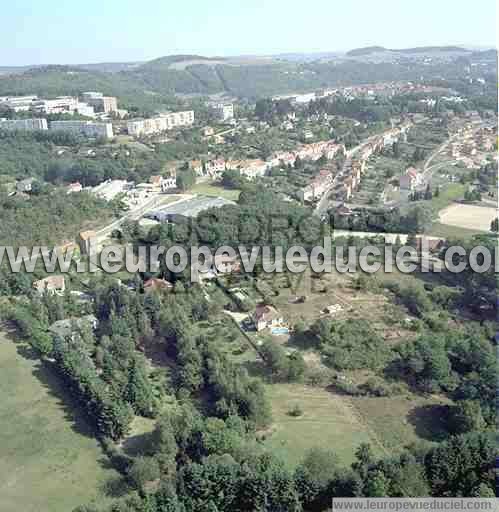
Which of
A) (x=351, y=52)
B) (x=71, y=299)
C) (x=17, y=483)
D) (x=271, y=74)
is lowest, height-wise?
(x=17, y=483)

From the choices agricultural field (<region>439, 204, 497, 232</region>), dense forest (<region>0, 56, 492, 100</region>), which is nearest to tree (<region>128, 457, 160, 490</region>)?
agricultural field (<region>439, 204, 497, 232</region>)

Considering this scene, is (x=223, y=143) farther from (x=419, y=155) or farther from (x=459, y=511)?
(x=459, y=511)

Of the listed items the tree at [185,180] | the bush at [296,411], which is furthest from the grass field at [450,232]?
the bush at [296,411]

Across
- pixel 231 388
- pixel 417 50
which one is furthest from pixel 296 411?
pixel 417 50

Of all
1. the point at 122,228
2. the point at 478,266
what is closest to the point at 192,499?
the point at 478,266

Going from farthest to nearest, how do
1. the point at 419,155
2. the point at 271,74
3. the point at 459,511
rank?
the point at 271,74, the point at 419,155, the point at 459,511
